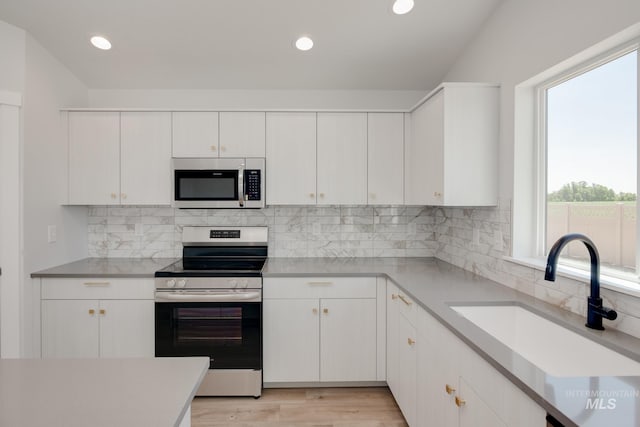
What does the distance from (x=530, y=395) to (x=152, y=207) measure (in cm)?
306

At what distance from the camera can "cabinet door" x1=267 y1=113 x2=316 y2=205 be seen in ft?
9.52

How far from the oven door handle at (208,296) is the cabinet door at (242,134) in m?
1.10

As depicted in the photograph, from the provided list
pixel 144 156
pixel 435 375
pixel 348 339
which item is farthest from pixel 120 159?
pixel 435 375

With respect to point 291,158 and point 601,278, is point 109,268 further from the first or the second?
point 601,278

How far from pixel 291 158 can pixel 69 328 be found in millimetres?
2034

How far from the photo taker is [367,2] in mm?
2242

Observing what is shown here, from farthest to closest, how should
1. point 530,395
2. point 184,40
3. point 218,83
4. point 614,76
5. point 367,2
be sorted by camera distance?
1. point 218,83
2. point 184,40
3. point 367,2
4. point 614,76
5. point 530,395

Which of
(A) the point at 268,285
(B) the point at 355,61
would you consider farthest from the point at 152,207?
(B) the point at 355,61

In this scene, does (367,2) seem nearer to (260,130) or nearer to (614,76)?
(260,130)

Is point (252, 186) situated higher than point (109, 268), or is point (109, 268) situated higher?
point (252, 186)

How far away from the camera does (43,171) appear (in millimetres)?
2605

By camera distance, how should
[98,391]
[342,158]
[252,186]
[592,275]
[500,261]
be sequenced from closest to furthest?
[98,391], [592,275], [500,261], [252,186], [342,158]

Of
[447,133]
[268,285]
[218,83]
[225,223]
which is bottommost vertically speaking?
[268,285]

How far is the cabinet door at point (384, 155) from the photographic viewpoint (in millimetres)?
2936
